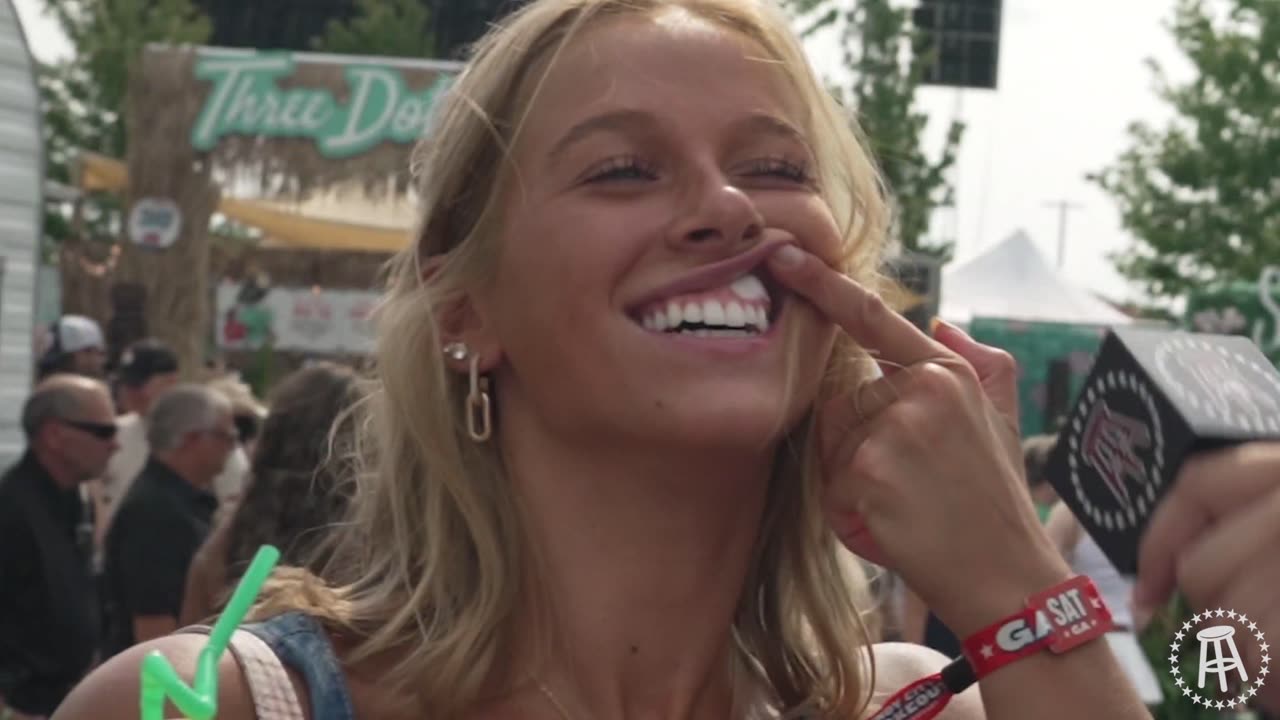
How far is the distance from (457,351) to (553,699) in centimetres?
42

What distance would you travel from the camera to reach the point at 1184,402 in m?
1.33

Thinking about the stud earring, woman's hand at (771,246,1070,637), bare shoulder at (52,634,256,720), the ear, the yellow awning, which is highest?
the ear

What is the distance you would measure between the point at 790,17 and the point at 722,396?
0.57 metres

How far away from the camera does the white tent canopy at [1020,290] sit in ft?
56.7

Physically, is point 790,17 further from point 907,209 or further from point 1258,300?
point 907,209

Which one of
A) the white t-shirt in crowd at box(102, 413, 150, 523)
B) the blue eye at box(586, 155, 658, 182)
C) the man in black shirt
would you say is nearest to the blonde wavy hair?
the blue eye at box(586, 155, 658, 182)

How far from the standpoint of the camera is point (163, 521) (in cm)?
513

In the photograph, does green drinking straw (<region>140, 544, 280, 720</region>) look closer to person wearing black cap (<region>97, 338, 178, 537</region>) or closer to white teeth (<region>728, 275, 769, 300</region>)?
white teeth (<region>728, 275, 769, 300</region>)

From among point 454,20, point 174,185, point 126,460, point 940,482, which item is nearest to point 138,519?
point 126,460

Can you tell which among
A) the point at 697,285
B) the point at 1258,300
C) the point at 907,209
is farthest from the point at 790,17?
the point at 907,209

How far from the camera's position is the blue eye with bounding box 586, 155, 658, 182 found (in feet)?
6.24

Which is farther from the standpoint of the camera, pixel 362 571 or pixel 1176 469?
pixel 362 571

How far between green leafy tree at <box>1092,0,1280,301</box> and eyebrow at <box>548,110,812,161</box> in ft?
67.2

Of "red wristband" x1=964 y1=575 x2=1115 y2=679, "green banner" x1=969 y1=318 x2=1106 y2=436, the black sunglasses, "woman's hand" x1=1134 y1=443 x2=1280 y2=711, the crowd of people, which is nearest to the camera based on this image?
"woman's hand" x1=1134 y1=443 x2=1280 y2=711
